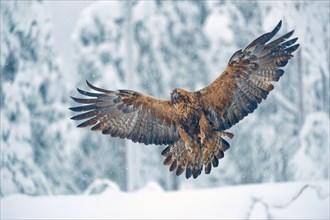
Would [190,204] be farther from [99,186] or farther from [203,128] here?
[203,128]

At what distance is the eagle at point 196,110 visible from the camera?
2.74 metres

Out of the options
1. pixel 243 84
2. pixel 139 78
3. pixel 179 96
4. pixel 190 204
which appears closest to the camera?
pixel 179 96

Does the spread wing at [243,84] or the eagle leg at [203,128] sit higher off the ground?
the spread wing at [243,84]

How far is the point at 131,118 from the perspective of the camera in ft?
9.68

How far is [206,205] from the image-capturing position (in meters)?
5.32

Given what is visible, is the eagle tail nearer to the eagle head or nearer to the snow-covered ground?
the eagle head

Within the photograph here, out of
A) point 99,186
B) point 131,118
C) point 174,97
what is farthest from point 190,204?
point 174,97

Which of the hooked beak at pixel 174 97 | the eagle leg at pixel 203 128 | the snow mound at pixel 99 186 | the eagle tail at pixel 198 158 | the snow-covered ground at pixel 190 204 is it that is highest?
the hooked beak at pixel 174 97

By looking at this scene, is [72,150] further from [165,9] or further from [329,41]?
[329,41]

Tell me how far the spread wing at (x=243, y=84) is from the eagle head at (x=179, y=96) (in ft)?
0.40

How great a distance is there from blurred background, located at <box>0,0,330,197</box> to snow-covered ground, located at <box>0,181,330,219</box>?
27 centimetres

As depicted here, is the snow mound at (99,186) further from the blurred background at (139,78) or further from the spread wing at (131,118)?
the spread wing at (131,118)

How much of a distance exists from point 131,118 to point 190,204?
252 cm

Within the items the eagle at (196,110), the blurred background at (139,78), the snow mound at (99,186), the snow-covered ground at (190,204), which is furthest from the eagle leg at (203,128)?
the snow mound at (99,186)
